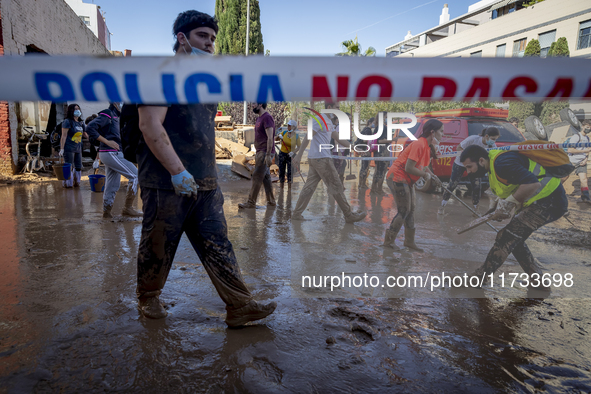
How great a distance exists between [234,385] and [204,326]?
0.72 meters

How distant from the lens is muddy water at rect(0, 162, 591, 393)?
2.12 metres

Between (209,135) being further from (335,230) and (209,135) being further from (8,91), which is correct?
(335,230)

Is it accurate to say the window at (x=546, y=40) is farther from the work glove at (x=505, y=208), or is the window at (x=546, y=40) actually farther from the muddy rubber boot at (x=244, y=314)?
the muddy rubber boot at (x=244, y=314)

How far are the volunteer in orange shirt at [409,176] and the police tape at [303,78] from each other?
2.13 meters

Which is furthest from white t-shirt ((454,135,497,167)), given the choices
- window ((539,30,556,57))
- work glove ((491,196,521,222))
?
window ((539,30,556,57))

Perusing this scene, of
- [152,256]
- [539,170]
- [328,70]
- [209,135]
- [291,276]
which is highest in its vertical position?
[328,70]

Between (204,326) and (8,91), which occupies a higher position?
(8,91)

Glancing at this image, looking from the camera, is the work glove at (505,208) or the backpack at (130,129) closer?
the backpack at (130,129)

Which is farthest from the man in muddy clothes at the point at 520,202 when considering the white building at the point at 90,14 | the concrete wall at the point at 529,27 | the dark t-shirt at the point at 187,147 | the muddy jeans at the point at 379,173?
the white building at the point at 90,14

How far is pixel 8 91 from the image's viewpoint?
5.41ft

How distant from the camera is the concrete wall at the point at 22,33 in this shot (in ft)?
31.9

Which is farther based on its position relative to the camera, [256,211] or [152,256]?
[256,211]

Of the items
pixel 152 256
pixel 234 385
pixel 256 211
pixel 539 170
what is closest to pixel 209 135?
pixel 152 256

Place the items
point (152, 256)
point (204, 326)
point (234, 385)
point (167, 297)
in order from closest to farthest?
1. point (234, 385)
2. point (152, 256)
3. point (204, 326)
4. point (167, 297)
